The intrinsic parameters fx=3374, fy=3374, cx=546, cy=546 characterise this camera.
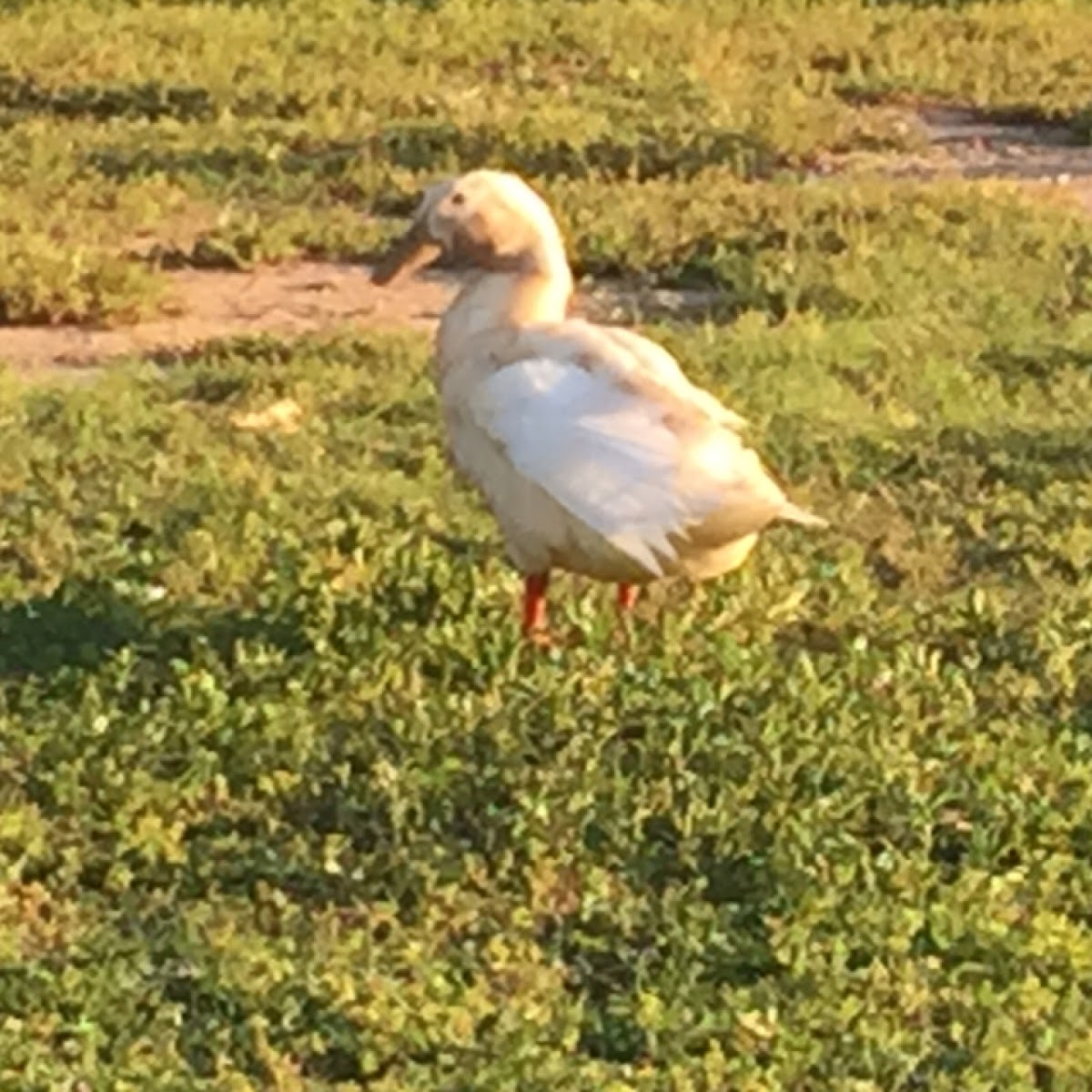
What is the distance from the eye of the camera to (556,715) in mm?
5574

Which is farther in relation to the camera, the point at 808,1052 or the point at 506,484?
the point at 506,484

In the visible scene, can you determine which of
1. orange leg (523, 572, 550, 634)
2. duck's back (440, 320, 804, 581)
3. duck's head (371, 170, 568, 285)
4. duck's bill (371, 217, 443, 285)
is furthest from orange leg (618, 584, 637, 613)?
duck's bill (371, 217, 443, 285)

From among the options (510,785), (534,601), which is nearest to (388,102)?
(534,601)

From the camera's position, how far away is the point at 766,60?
13.3m

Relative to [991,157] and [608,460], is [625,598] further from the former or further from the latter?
[991,157]

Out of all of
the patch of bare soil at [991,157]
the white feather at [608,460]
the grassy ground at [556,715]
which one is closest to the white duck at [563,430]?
the white feather at [608,460]

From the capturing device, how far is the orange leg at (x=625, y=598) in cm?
622

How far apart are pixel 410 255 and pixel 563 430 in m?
0.78

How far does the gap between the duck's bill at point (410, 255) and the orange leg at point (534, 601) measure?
73 centimetres

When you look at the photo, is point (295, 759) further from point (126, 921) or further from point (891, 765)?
point (891, 765)

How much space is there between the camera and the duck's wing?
18.6 feet

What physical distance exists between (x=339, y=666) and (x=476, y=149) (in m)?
5.69

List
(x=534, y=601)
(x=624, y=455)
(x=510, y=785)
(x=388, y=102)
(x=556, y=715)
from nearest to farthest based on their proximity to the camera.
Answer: (x=510, y=785), (x=556, y=715), (x=624, y=455), (x=534, y=601), (x=388, y=102)

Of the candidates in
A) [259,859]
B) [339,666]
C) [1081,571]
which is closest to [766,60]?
[1081,571]
